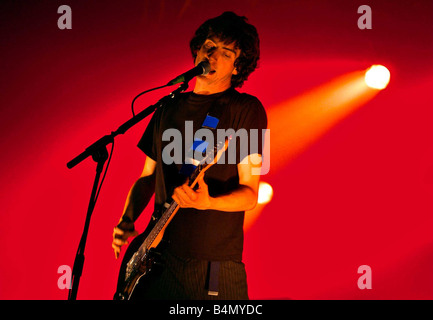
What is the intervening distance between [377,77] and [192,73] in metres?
1.47

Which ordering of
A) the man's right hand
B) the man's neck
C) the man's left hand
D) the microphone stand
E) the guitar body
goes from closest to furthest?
the man's left hand → the microphone stand → the guitar body → the man's right hand → the man's neck

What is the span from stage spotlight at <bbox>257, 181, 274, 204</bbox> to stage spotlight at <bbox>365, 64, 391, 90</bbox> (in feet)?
3.04

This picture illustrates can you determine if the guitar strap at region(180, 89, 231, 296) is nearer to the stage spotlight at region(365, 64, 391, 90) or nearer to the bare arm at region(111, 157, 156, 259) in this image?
the bare arm at region(111, 157, 156, 259)

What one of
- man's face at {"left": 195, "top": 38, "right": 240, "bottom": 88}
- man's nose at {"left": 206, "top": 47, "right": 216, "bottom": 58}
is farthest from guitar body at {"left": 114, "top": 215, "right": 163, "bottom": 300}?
man's nose at {"left": 206, "top": 47, "right": 216, "bottom": 58}

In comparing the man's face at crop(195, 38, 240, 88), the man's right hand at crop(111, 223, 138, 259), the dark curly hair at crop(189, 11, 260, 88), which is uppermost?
the dark curly hair at crop(189, 11, 260, 88)

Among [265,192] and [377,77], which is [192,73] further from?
[377,77]

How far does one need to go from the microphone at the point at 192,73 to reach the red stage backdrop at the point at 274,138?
1.05 meters

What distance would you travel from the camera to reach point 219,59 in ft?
6.71

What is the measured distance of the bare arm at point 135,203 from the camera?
1976mm

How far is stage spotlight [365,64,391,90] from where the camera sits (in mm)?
2672

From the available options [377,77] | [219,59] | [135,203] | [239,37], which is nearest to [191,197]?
[135,203]
